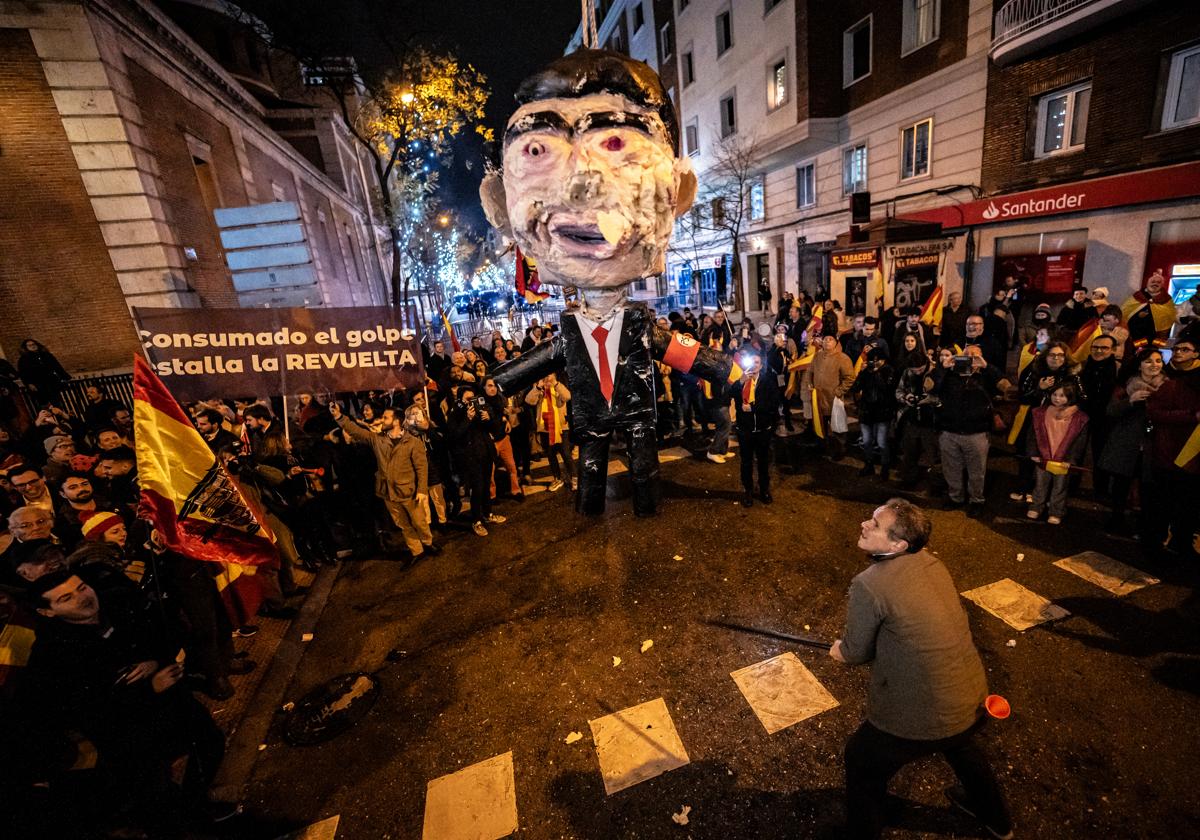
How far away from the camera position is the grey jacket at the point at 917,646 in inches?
83.9

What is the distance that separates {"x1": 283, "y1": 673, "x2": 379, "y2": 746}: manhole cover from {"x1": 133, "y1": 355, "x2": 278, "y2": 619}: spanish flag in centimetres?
121

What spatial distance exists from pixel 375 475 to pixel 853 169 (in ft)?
59.1

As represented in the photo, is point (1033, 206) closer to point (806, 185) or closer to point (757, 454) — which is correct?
point (806, 185)

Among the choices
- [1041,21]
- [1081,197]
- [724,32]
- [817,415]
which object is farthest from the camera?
[724,32]

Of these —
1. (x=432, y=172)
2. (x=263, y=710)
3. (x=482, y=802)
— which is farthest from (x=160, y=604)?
(x=432, y=172)

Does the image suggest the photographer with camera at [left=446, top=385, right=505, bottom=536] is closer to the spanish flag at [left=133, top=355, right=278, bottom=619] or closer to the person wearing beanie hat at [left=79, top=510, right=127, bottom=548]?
the spanish flag at [left=133, top=355, right=278, bottom=619]

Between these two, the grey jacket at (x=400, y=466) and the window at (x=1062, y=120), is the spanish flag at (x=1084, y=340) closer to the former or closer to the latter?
the grey jacket at (x=400, y=466)

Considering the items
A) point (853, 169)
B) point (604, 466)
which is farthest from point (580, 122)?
point (853, 169)

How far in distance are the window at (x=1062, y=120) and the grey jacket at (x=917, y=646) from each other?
14.5 m

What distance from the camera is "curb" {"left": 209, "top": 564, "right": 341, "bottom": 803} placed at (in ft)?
10.9

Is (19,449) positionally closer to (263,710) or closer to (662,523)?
(263,710)

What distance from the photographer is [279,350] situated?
462 cm

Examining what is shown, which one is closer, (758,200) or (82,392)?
(82,392)

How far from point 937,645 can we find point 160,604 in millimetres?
4228
